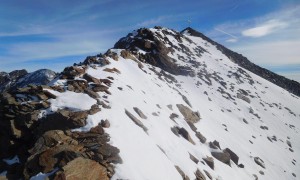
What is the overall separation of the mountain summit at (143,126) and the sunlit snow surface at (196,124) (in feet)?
0.33

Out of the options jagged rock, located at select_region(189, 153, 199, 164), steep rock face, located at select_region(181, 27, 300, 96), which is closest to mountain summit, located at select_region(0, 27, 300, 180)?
jagged rock, located at select_region(189, 153, 199, 164)

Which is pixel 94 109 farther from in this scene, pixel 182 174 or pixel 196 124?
pixel 196 124

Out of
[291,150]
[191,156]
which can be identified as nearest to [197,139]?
[191,156]

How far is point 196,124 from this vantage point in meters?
34.8

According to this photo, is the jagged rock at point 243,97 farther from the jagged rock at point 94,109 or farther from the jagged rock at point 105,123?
the jagged rock at point 105,123

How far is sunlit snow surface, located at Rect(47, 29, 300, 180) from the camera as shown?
60.5ft

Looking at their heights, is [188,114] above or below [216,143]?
above

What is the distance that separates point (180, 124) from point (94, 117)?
1368 centimetres

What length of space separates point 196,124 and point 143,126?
13479 millimetres

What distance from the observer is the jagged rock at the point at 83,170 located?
13.7 metres

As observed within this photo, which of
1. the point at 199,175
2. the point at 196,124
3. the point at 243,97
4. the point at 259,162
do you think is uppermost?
the point at 243,97

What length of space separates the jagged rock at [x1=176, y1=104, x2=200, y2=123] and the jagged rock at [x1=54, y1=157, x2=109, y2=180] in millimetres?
19851

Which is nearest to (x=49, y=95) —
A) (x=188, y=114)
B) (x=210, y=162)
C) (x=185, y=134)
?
(x=185, y=134)

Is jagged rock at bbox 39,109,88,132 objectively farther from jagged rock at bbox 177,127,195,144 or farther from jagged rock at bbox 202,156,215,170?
jagged rock at bbox 202,156,215,170
